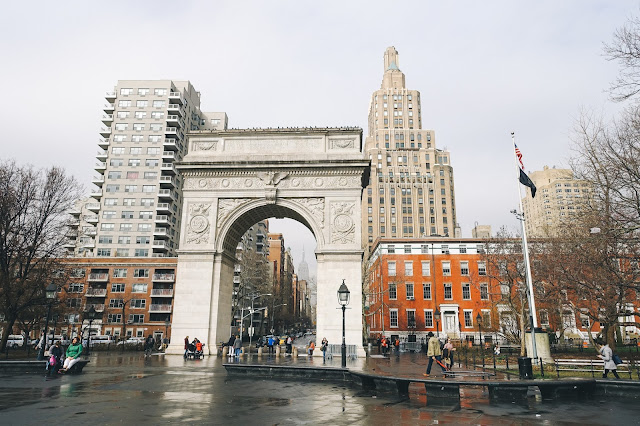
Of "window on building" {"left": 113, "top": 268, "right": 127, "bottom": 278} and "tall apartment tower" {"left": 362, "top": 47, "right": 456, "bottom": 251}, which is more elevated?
"tall apartment tower" {"left": 362, "top": 47, "right": 456, "bottom": 251}

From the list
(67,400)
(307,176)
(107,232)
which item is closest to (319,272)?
(307,176)

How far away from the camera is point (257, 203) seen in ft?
104

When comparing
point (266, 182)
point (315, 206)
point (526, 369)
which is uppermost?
point (266, 182)

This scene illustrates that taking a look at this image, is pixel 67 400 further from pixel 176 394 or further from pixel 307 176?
pixel 307 176

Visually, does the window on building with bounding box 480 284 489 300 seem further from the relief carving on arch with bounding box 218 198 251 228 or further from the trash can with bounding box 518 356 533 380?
the trash can with bounding box 518 356 533 380

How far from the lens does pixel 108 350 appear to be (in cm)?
4000

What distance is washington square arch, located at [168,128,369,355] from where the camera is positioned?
29.8m

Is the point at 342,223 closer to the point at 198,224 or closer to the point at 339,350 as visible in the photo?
the point at 339,350

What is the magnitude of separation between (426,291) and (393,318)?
568cm

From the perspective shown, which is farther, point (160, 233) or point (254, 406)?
point (160, 233)

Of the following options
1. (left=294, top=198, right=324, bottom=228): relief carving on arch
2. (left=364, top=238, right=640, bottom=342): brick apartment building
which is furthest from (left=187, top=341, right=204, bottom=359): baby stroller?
(left=364, top=238, right=640, bottom=342): brick apartment building

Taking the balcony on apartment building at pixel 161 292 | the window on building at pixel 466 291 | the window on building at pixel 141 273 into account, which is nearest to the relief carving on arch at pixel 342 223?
the window on building at pixel 466 291

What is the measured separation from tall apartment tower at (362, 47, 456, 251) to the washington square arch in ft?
219

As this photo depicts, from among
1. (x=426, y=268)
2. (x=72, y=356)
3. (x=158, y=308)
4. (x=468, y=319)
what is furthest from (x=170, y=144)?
(x=72, y=356)
